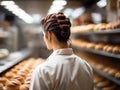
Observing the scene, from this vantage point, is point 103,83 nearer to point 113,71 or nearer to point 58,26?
point 113,71

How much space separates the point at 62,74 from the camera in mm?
1742

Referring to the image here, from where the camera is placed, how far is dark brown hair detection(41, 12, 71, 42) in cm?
180

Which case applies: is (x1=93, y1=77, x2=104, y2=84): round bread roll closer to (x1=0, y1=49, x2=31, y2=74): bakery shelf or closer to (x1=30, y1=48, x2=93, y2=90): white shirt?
(x1=0, y1=49, x2=31, y2=74): bakery shelf

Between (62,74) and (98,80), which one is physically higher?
(62,74)

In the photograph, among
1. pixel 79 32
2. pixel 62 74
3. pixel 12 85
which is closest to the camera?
pixel 62 74

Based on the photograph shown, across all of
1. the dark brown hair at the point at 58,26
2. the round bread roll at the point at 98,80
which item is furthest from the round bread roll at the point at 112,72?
the dark brown hair at the point at 58,26

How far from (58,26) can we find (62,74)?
0.34 m

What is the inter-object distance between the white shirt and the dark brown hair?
0.10 metres

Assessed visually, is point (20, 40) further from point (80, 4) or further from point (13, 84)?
point (13, 84)

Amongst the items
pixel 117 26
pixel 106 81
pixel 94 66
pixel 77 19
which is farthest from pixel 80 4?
pixel 117 26

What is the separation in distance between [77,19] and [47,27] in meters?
5.38

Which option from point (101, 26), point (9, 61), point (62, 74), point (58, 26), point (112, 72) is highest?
point (58, 26)

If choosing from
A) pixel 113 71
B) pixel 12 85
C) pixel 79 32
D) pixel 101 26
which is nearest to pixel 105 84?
pixel 113 71

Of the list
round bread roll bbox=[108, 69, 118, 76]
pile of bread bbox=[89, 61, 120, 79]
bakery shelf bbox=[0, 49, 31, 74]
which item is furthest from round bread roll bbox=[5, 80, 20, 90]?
round bread roll bbox=[108, 69, 118, 76]
